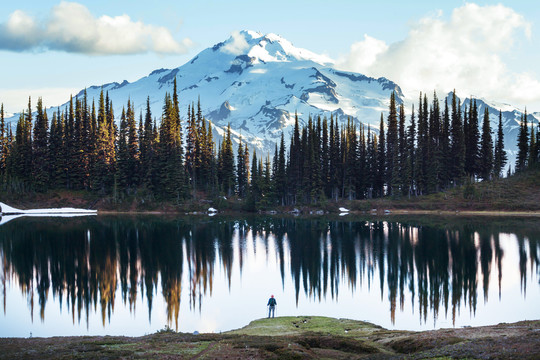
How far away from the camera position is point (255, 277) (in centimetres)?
5762

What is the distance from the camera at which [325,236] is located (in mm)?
88125

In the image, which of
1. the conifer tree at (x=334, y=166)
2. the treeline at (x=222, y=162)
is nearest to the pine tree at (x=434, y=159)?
the treeline at (x=222, y=162)

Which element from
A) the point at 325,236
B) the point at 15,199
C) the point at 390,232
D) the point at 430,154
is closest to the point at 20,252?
the point at 325,236

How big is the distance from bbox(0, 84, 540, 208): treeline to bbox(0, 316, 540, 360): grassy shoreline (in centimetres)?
11145

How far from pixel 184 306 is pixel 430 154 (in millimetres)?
110190

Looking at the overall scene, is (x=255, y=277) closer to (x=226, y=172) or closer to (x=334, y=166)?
(x=334, y=166)

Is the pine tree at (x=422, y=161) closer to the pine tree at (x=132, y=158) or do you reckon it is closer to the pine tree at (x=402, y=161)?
the pine tree at (x=402, y=161)

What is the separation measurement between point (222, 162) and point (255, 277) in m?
104

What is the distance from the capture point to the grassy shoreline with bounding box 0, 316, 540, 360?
21453 mm

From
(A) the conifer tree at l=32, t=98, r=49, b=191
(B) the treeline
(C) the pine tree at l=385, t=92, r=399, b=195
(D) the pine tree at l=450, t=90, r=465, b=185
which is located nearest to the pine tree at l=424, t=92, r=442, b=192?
(B) the treeline

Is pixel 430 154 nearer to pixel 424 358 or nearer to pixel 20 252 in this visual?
pixel 20 252

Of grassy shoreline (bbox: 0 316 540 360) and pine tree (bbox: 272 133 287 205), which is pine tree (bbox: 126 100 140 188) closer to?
pine tree (bbox: 272 133 287 205)

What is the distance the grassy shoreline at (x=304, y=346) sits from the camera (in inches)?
845

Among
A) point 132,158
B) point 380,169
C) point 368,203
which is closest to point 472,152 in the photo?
A: point 380,169
